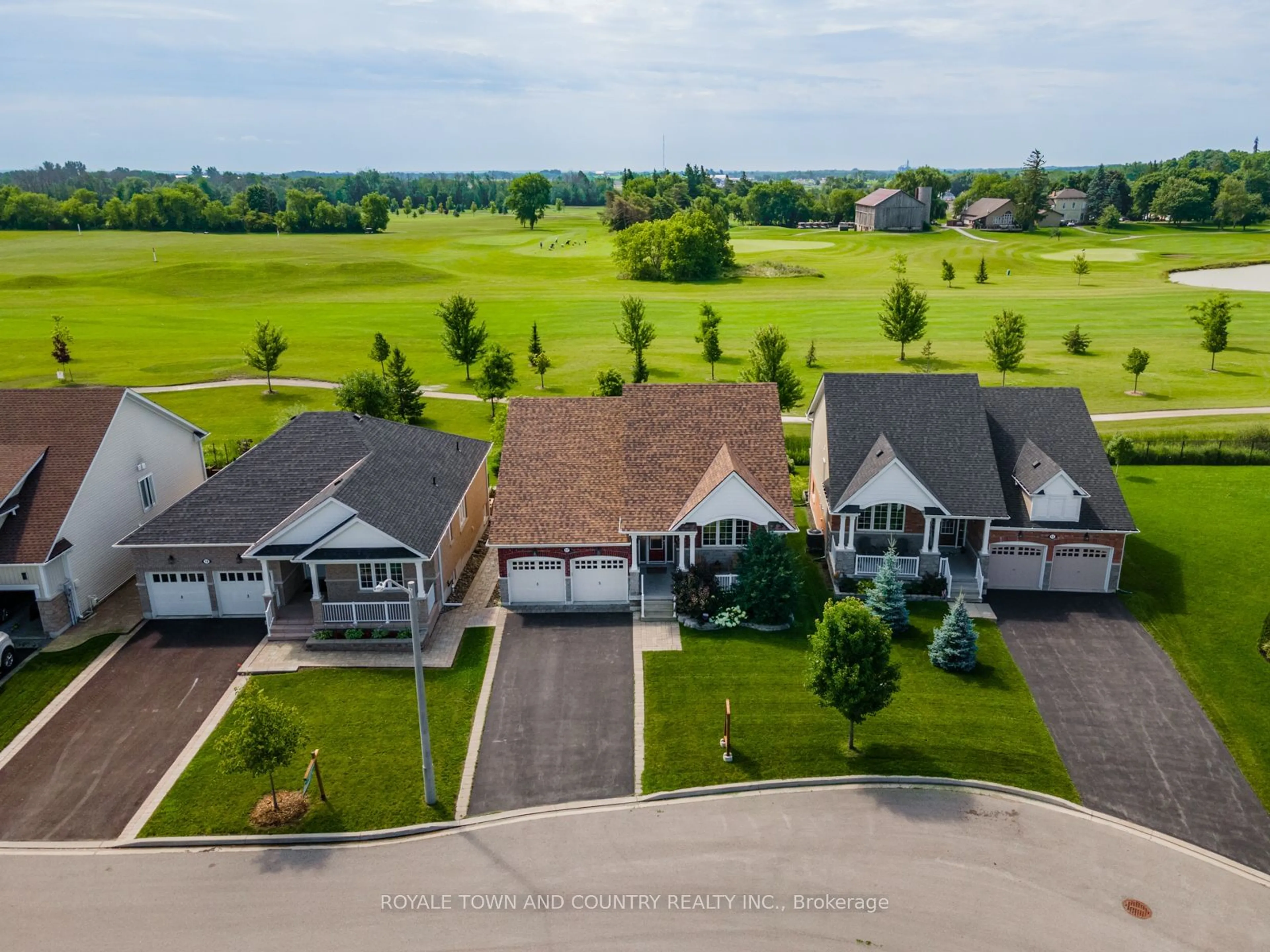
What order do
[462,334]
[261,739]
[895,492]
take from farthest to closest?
[462,334] → [895,492] → [261,739]

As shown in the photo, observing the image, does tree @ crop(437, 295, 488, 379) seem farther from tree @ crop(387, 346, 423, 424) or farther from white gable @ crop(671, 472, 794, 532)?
white gable @ crop(671, 472, 794, 532)

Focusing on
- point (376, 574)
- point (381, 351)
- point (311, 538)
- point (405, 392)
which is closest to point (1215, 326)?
point (405, 392)

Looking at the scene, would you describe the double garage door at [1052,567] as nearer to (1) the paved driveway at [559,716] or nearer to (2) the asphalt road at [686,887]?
(2) the asphalt road at [686,887]

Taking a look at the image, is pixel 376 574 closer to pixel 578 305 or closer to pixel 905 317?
pixel 905 317

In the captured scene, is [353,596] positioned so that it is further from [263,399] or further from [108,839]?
[263,399]

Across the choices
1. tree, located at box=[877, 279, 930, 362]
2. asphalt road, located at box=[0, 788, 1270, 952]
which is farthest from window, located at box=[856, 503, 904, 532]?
tree, located at box=[877, 279, 930, 362]
